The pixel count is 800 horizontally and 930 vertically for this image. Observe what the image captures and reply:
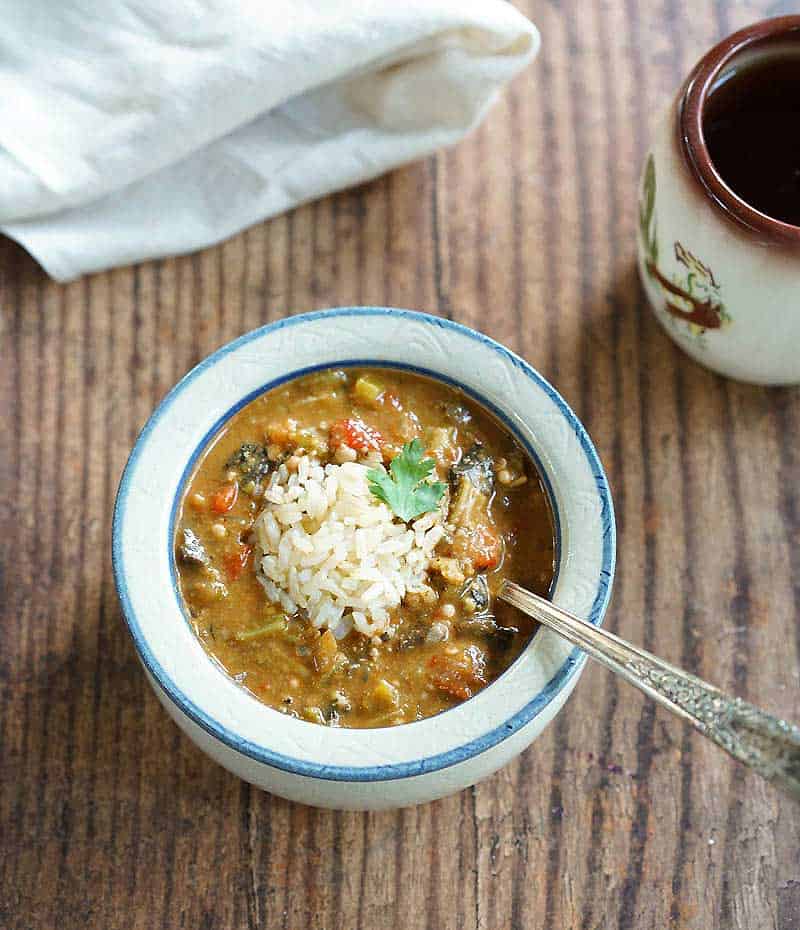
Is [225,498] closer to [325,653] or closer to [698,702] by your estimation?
[325,653]

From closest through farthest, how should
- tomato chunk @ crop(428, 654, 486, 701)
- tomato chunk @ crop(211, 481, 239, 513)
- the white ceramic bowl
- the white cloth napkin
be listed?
the white ceramic bowl → tomato chunk @ crop(428, 654, 486, 701) → tomato chunk @ crop(211, 481, 239, 513) → the white cloth napkin

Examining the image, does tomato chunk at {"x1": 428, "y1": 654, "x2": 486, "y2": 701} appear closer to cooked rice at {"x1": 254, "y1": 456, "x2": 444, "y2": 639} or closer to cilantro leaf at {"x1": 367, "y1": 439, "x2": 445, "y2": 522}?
cooked rice at {"x1": 254, "y1": 456, "x2": 444, "y2": 639}

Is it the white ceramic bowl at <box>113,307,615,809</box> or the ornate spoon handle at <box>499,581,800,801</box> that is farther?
the white ceramic bowl at <box>113,307,615,809</box>

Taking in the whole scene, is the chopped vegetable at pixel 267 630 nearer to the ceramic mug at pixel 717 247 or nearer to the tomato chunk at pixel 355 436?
the tomato chunk at pixel 355 436

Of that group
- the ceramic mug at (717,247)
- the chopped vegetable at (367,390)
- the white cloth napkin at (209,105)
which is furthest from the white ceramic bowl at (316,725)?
the white cloth napkin at (209,105)

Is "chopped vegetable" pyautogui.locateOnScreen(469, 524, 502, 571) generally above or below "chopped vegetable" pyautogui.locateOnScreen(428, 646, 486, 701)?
above

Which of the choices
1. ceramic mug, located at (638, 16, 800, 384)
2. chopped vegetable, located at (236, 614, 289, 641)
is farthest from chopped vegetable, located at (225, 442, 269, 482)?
ceramic mug, located at (638, 16, 800, 384)

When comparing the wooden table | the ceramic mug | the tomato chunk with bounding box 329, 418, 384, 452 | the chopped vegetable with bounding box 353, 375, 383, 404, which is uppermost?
the ceramic mug

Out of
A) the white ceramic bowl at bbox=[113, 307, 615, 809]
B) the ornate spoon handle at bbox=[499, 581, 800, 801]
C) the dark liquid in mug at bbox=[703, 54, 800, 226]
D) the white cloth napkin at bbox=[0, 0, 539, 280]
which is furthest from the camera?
the white cloth napkin at bbox=[0, 0, 539, 280]
